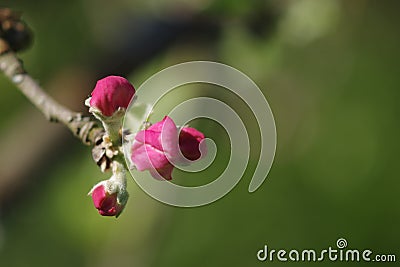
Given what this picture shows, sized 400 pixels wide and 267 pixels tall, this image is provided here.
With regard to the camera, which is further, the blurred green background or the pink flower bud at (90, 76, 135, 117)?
the blurred green background

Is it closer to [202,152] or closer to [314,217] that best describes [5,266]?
[314,217]

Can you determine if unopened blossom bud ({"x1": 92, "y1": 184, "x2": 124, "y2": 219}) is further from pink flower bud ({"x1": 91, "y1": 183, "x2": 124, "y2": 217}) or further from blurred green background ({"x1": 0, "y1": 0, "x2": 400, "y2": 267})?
blurred green background ({"x1": 0, "y1": 0, "x2": 400, "y2": 267})

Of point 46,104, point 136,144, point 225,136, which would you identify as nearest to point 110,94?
point 136,144

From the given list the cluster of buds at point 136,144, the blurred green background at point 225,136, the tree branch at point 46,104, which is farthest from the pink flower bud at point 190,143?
the blurred green background at point 225,136

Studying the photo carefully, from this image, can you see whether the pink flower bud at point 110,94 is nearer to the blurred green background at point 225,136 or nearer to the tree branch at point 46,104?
the tree branch at point 46,104

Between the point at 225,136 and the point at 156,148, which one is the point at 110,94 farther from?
the point at 225,136

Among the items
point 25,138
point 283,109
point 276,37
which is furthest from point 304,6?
point 25,138

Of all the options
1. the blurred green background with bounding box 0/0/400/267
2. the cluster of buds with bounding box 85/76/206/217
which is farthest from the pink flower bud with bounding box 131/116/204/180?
the blurred green background with bounding box 0/0/400/267
